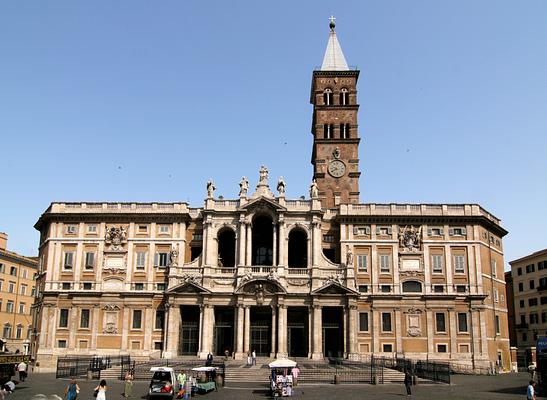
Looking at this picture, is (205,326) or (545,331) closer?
(205,326)

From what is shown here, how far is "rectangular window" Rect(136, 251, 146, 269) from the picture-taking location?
197 ft

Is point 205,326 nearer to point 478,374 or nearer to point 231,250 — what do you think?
point 231,250

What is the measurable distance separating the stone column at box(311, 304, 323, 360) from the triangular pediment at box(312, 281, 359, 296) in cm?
145

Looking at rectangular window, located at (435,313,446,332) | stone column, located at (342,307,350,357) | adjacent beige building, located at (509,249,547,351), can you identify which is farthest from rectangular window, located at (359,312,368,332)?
adjacent beige building, located at (509,249,547,351)

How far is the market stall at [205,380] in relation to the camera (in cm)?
3497

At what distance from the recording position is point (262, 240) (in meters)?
62.1

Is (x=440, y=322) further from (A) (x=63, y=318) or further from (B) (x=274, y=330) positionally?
(A) (x=63, y=318)

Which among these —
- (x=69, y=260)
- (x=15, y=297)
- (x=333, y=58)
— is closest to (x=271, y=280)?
(x=69, y=260)

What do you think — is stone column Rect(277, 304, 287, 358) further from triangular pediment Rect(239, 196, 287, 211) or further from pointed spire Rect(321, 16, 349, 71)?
pointed spire Rect(321, 16, 349, 71)

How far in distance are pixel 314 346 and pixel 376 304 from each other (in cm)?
776

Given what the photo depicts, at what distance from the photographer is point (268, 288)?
2221 inches

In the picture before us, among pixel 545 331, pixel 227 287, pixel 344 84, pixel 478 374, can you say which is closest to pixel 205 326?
pixel 227 287

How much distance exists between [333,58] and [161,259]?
35858 millimetres

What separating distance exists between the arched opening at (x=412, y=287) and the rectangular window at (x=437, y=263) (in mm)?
2186
